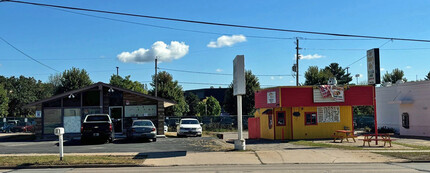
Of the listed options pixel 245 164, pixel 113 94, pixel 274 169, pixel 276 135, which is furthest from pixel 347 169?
pixel 113 94

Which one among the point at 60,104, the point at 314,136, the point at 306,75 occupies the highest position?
the point at 306,75

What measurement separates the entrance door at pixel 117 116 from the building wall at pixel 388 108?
21.4 m

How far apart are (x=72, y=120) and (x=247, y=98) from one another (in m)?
28.1

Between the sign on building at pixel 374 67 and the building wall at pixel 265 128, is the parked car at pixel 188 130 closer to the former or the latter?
the building wall at pixel 265 128

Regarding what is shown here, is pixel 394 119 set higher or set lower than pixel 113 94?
lower

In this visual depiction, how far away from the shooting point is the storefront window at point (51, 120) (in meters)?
27.4

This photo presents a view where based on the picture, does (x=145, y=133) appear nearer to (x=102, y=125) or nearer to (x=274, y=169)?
(x=102, y=125)

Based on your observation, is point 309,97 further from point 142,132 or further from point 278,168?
point 278,168

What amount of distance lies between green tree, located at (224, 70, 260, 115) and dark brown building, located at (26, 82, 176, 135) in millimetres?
24427

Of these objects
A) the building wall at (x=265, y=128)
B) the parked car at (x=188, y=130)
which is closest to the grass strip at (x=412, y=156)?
the building wall at (x=265, y=128)

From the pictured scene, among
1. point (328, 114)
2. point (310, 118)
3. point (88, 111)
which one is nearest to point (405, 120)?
point (328, 114)

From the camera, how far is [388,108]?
32.3m

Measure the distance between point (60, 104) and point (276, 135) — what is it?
15468mm

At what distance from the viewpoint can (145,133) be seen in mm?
22641
